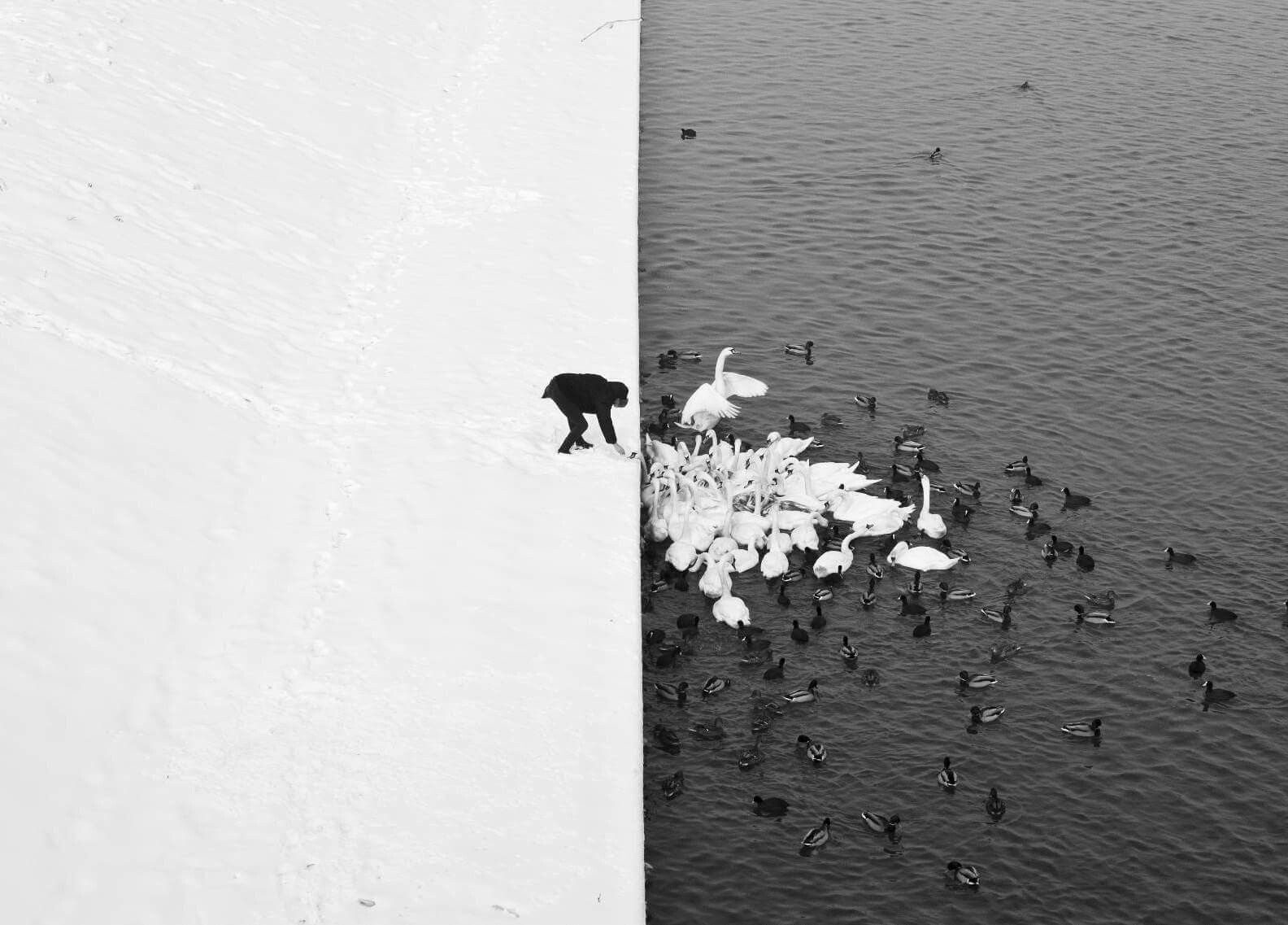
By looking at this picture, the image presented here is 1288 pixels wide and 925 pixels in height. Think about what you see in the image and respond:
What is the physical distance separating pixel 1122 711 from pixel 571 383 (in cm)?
861

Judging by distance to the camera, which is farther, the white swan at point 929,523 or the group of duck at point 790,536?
the white swan at point 929,523

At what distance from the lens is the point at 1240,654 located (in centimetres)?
2059

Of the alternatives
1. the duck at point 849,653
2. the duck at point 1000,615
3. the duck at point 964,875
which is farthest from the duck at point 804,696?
the duck at point 964,875

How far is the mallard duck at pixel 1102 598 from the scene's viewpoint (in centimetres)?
2137

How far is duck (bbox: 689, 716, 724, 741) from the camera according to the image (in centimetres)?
1891

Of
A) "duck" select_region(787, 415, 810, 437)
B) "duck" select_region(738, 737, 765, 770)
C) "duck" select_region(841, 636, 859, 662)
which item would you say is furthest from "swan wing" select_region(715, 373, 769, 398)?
"duck" select_region(738, 737, 765, 770)

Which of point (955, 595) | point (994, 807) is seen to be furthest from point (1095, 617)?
point (994, 807)

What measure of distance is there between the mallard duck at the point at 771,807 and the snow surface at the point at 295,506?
2.05m

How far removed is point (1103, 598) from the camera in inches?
848

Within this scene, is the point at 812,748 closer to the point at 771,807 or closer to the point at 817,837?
the point at 771,807

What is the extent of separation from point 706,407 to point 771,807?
9.50m

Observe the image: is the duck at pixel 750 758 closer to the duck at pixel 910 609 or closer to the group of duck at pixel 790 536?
the group of duck at pixel 790 536

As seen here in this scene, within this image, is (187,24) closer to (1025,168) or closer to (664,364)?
(664,364)

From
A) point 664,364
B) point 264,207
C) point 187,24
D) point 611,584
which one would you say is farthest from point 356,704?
point 187,24
